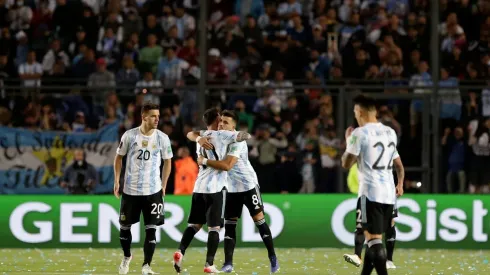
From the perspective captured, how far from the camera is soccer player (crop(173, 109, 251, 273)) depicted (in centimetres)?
1361

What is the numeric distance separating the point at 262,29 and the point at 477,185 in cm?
615

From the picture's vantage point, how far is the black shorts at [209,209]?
1366 cm

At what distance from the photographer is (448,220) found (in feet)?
66.3

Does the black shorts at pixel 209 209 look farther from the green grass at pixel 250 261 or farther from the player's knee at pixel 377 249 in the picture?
the player's knee at pixel 377 249

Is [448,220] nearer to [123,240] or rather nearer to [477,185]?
[477,185]

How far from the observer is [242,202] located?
1430cm

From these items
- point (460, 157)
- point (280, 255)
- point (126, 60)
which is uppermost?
point (126, 60)

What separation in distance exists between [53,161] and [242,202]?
659cm

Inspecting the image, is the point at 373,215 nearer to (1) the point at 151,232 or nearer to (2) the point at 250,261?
(1) the point at 151,232

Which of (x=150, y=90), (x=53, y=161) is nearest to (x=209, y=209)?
(x=53, y=161)

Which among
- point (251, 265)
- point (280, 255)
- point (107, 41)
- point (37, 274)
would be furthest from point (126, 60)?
point (37, 274)

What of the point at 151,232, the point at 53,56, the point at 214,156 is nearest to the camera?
the point at 151,232

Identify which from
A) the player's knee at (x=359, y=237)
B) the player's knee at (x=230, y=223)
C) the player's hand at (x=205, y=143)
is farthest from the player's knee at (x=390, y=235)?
the player's hand at (x=205, y=143)

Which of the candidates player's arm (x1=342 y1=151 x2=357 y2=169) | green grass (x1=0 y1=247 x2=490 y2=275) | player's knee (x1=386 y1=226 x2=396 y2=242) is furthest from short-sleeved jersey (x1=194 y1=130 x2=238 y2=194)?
player's arm (x1=342 y1=151 x2=357 y2=169)
